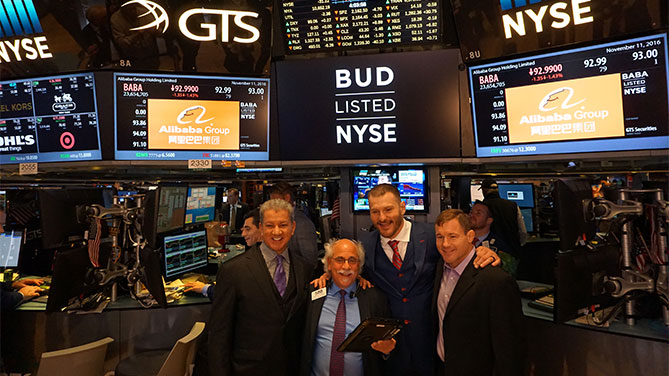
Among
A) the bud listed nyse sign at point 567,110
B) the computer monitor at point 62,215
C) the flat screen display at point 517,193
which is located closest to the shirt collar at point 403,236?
the bud listed nyse sign at point 567,110

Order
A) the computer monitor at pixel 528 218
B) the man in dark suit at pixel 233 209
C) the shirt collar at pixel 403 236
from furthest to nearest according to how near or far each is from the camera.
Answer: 1. the man in dark suit at pixel 233 209
2. the computer monitor at pixel 528 218
3. the shirt collar at pixel 403 236

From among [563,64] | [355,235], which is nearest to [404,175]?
[355,235]

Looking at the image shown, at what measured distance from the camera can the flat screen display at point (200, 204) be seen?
4289 mm

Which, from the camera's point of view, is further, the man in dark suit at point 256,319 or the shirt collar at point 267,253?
the shirt collar at point 267,253

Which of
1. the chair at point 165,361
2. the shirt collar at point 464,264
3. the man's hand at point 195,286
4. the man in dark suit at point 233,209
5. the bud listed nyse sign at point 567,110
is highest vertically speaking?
the bud listed nyse sign at point 567,110

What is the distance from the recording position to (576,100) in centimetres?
296

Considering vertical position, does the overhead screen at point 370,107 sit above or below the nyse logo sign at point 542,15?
below

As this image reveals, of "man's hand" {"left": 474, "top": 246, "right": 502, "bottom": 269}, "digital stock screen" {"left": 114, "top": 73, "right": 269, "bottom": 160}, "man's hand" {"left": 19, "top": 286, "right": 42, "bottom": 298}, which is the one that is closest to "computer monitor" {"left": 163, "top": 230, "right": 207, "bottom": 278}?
"digital stock screen" {"left": 114, "top": 73, "right": 269, "bottom": 160}

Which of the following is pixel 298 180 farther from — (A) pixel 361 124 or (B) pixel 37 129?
(B) pixel 37 129

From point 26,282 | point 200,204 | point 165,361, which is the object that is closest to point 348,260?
point 165,361

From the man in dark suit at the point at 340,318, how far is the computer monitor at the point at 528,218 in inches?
143

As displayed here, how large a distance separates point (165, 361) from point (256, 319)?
0.91 m

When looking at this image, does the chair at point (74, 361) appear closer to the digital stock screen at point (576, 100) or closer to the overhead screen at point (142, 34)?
the overhead screen at point (142, 34)

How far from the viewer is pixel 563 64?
9.80 feet
